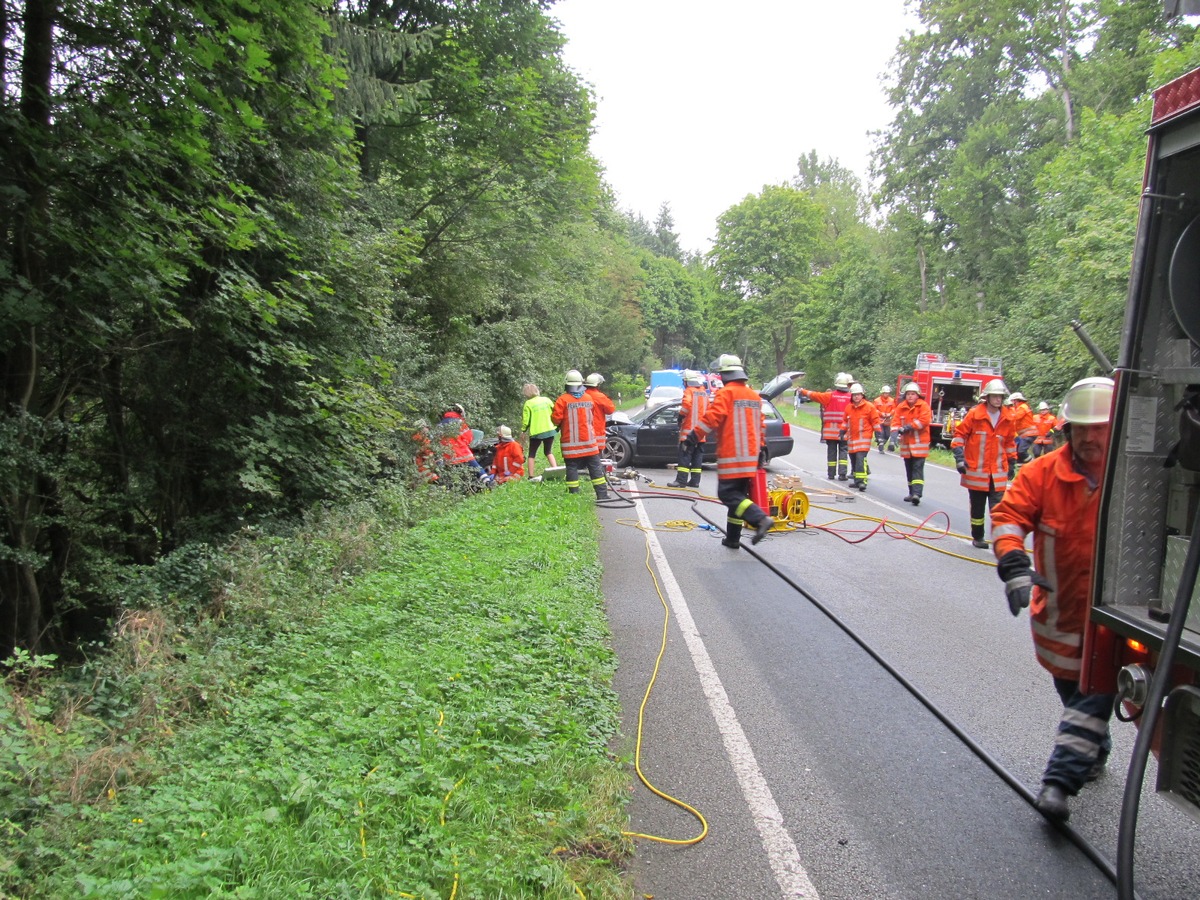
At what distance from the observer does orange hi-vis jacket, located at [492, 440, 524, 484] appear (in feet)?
47.0

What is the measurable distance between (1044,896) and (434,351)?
51.2 feet

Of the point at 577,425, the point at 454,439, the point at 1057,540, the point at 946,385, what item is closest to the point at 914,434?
the point at 577,425

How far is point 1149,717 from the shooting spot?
7.70 ft

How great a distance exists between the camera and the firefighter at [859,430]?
13820 mm

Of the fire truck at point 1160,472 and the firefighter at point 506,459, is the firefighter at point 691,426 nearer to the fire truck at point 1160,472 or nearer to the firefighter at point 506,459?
the firefighter at point 506,459

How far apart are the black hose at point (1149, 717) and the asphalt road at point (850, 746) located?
732 millimetres

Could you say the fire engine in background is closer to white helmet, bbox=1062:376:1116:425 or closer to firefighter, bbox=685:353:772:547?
firefighter, bbox=685:353:772:547

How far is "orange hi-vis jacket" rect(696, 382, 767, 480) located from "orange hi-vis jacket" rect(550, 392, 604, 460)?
3.22m

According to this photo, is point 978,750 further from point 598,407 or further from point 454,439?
point 454,439

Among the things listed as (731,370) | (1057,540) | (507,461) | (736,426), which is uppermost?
(731,370)

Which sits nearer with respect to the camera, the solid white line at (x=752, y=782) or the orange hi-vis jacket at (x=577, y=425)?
the solid white line at (x=752, y=782)

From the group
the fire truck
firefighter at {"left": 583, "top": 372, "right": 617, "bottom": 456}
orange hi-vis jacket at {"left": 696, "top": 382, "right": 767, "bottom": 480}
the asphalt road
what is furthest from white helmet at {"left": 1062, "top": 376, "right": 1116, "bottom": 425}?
firefighter at {"left": 583, "top": 372, "right": 617, "bottom": 456}

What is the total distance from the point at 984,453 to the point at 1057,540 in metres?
6.25

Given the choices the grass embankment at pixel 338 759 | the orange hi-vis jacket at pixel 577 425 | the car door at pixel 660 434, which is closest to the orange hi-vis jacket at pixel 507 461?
the orange hi-vis jacket at pixel 577 425
